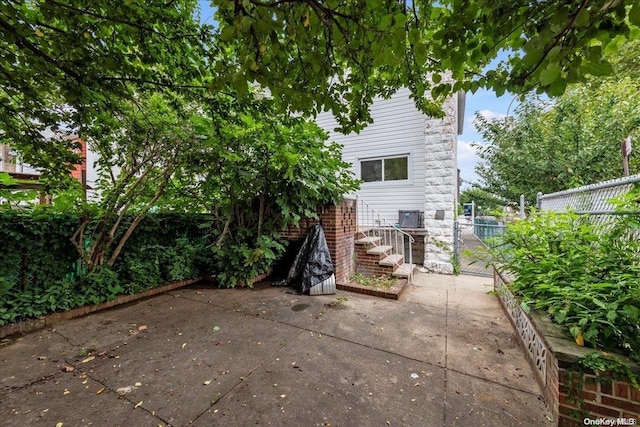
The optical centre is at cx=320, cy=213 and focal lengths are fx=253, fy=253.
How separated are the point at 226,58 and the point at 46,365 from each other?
3361mm

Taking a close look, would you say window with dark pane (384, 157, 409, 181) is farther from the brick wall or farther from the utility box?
the brick wall

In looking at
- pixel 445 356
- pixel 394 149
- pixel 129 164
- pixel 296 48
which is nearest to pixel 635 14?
pixel 296 48

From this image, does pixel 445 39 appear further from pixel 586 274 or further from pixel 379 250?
pixel 379 250

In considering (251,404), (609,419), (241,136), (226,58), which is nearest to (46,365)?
(251,404)

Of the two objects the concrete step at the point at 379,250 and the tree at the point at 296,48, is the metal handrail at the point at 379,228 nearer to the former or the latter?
the concrete step at the point at 379,250

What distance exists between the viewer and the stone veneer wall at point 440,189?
5902 millimetres

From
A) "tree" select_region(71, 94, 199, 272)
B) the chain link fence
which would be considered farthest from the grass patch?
"tree" select_region(71, 94, 199, 272)

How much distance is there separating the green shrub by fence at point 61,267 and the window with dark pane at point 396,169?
535 cm

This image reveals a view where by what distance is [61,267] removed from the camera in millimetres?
3504

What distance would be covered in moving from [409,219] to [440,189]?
3.43 ft

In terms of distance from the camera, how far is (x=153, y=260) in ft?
14.2

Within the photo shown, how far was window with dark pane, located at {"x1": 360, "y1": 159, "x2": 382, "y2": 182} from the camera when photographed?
7268mm

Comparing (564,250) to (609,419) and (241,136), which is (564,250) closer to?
(609,419)

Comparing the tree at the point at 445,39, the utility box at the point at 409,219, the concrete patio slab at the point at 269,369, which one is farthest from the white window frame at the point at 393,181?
the tree at the point at 445,39
